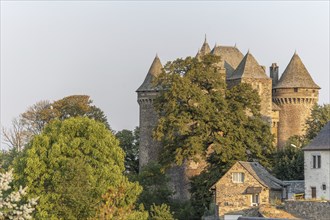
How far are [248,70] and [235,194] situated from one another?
1020 inches

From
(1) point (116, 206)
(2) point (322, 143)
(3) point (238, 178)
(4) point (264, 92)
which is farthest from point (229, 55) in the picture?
(1) point (116, 206)

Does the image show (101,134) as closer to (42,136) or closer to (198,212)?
(42,136)

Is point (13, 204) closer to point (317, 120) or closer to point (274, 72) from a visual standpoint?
point (317, 120)

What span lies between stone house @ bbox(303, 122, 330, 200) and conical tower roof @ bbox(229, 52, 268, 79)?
26.9 metres

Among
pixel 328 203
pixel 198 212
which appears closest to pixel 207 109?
pixel 198 212

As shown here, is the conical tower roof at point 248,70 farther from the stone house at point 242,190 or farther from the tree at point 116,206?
the tree at point 116,206

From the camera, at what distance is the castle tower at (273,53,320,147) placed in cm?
8994

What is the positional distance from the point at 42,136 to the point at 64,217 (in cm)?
627

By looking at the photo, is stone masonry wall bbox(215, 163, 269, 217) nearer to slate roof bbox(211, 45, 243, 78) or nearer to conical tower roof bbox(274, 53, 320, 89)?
slate roof bbox(211, 45, 243, 78)

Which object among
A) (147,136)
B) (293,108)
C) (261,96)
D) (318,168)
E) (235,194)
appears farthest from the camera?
(293,108)

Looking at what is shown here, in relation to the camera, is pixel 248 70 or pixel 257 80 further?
pixel 248 70

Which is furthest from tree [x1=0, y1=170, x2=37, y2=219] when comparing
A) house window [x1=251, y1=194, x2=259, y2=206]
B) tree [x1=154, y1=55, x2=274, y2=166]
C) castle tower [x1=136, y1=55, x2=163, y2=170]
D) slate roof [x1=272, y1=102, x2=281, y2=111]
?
slate roof [x1=272, y1=102, x2=281, y2=111]

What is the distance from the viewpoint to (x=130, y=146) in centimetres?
10081

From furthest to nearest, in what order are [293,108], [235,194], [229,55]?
[229,55]
[293,108]
[235,194]
